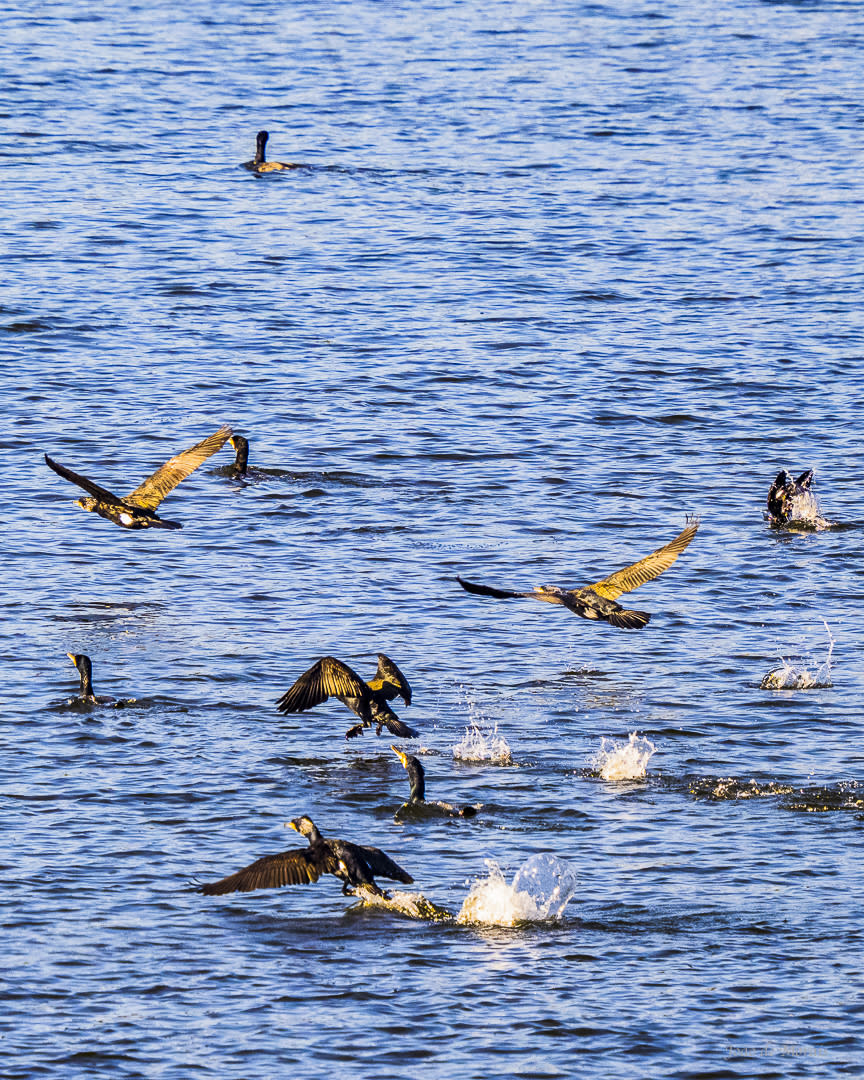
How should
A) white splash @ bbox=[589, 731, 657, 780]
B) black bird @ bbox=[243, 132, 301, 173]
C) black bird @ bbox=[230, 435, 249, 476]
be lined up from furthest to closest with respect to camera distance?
black bird @ bbox=[243, 132, 301, 173]
black bird @ bbox=[230, 435, 249, 476]
white splash @ bbox=[589, 731, 657, 780]

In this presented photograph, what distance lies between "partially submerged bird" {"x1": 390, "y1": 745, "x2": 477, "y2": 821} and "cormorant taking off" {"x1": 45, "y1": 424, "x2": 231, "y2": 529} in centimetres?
458

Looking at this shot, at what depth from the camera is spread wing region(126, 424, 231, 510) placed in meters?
18.6

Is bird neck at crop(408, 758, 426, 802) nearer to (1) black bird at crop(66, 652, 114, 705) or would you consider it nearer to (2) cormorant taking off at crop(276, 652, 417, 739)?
(2) cormorant taking off at crop(276, 652, 417, 739)

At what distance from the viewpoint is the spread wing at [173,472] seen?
1859cm

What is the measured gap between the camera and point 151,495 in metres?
18.7

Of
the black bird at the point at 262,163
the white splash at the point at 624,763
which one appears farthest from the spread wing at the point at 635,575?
the black bird at the point at 262,163

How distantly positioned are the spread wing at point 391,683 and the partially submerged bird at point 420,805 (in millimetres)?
1036

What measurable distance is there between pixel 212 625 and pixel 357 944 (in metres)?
5.56

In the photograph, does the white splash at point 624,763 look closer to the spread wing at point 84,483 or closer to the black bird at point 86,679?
the black bird at point 86,679

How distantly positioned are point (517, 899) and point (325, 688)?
296 centimetres

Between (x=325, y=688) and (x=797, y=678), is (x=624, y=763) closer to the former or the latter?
(x=325, y=688)

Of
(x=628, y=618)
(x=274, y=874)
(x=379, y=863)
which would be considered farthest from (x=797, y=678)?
(x=274, y=874)

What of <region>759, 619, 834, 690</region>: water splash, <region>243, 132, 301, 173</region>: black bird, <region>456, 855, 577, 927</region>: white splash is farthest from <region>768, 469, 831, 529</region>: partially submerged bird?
<region>243, 132, 301, 173</region>: black bird

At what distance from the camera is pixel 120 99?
3919 centimetres
